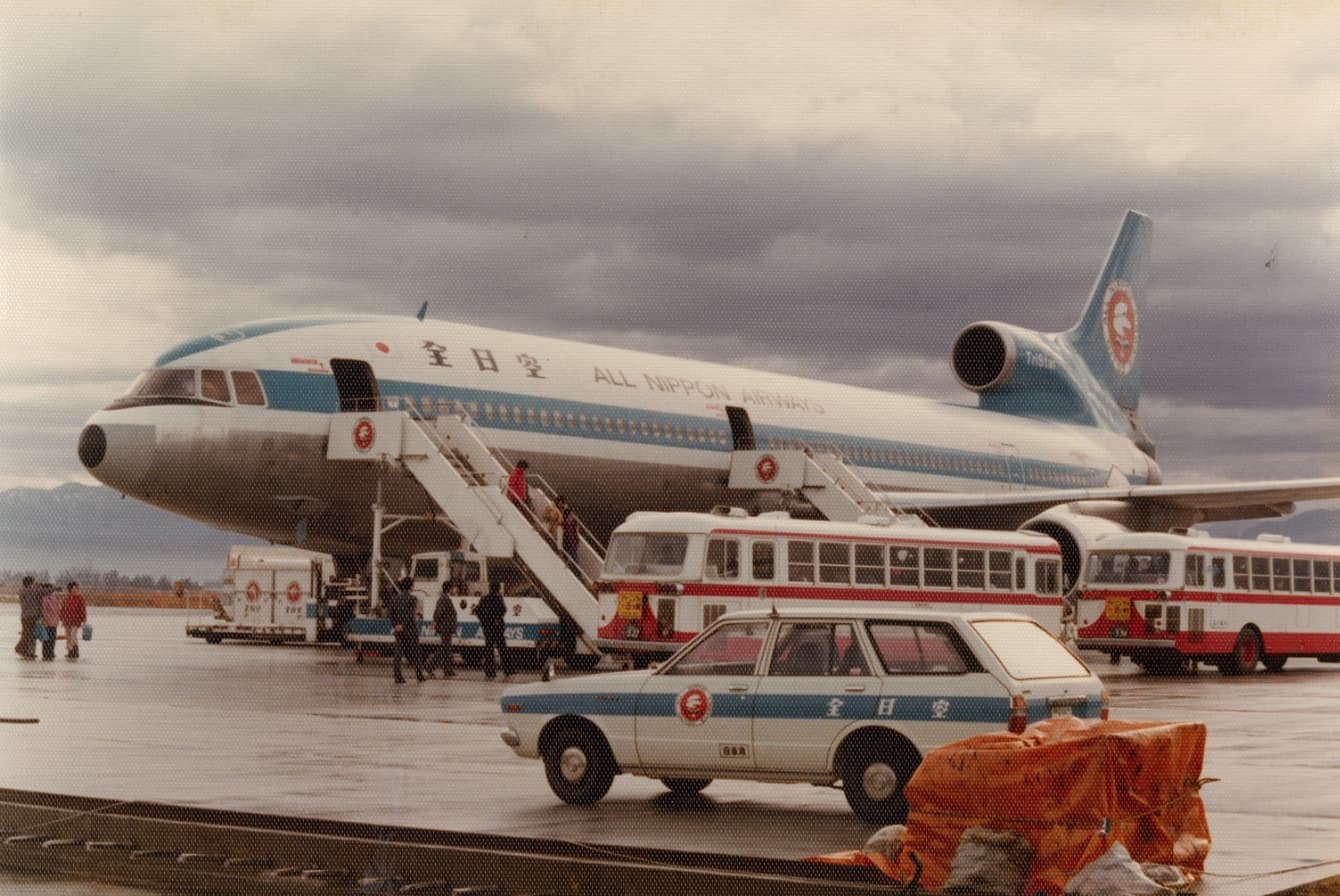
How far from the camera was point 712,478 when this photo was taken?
3794cm

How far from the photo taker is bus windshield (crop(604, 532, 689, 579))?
2670 cm

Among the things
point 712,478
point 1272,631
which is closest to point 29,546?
point 712,478

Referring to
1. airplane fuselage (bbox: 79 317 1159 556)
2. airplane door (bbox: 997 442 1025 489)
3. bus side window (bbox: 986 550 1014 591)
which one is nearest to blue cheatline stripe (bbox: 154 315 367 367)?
airplane fuselage (bbox: 79 317 1159 556)

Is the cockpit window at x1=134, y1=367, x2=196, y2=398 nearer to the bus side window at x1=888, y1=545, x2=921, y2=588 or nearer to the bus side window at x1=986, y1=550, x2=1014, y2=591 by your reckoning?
the bus side window at x1=888, y1=545, x2=921, y2=588

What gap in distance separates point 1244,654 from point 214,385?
19.7 metres

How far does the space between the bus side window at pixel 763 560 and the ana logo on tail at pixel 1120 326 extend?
38.1m

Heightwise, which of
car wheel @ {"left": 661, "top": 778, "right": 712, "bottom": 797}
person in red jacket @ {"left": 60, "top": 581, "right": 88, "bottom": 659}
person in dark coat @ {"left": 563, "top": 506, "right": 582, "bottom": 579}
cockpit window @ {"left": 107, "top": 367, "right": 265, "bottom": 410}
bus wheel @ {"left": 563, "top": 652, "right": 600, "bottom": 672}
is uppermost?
cockpit window @ {"left": 107, "top": 367, "right": 265, "bottom": 410}

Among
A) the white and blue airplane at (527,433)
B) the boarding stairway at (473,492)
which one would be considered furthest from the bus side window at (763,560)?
the white and blue airplane at (527,433)

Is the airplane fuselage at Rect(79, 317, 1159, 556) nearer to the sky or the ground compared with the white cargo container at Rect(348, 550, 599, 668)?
nearer to the sky

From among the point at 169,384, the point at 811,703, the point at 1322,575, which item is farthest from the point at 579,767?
the point at 1322,575

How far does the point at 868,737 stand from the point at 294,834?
398cm

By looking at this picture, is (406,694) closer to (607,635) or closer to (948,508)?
(607,635)

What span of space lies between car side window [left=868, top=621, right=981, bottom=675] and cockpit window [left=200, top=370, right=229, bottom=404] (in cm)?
1921

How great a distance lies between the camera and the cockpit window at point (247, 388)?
30.0 meters
